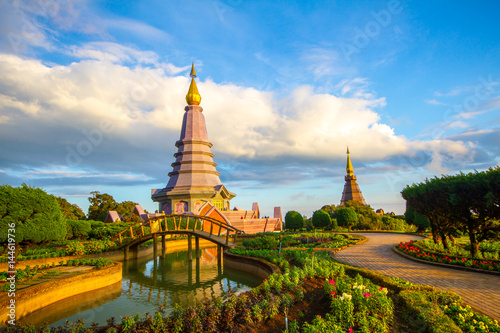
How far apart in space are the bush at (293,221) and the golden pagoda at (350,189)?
2948 cm

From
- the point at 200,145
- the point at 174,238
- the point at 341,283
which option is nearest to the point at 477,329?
the point at 341,283

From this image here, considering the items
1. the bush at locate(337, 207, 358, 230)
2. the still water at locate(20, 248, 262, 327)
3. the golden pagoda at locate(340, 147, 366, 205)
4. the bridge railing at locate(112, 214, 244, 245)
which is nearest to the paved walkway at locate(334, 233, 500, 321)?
the still water at locate(20, 248, 262, 327)

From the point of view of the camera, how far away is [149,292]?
49.6 ft

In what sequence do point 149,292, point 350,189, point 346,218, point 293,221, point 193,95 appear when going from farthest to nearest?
1. point 350,189
2. point 193,95
3. point 293,221
4. point 346,218
5. point 149,292

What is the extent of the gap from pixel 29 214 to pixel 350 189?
65651 millimetres

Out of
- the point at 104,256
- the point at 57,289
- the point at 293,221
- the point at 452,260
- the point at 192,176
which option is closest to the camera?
the point at 57,289

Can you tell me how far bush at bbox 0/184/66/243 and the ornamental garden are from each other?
0.14ft

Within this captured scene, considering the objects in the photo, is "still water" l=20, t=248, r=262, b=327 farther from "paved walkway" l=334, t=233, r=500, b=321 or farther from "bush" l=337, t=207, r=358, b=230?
"bush" l=337, t=207, r=358, b=230

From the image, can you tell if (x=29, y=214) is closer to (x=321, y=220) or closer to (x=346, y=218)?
(x=321, y=220)

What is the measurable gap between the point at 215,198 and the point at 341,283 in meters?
37.9

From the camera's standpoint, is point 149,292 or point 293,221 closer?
point 149,292

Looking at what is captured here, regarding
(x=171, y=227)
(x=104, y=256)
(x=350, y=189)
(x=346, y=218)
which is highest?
(x=350, y=189)

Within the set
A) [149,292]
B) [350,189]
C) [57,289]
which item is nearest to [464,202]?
[149,292]

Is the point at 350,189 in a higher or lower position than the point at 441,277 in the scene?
higher
